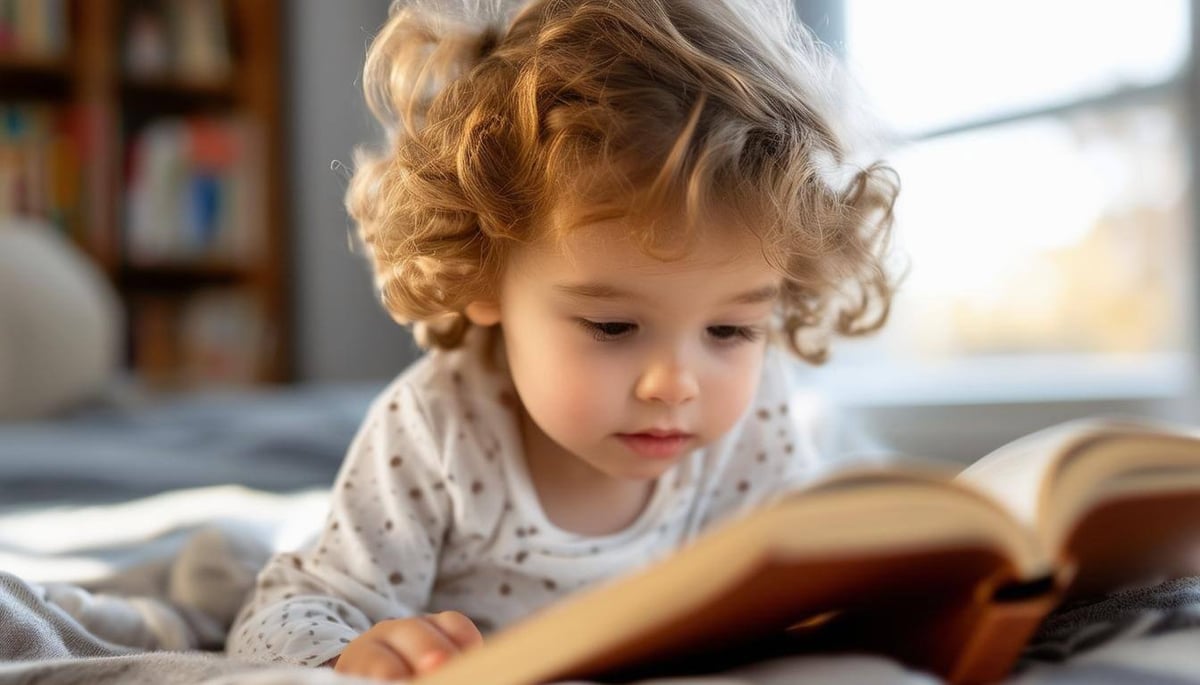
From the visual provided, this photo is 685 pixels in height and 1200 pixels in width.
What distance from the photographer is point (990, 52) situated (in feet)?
6.98

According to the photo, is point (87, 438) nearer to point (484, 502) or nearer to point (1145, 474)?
point (484, 502)

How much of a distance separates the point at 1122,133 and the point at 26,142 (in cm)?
233

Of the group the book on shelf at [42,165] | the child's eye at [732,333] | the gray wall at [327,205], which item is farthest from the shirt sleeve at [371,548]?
the gray wall at [327,205]

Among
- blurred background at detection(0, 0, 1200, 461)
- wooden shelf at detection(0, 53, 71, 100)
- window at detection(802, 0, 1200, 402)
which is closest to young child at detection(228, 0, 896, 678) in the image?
blurred background at detection(0, 0, 1200, 461)

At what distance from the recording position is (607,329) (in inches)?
28.2

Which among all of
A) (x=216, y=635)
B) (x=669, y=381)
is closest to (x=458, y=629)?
(x=669, y=381)

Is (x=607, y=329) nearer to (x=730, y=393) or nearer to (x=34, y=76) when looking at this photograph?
(x=730, y=393)

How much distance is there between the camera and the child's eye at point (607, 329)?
0.71 metres

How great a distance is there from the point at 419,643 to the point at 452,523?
296 mm

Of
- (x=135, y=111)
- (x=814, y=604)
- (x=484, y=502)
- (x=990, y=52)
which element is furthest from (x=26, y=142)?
(x=814, y=604)

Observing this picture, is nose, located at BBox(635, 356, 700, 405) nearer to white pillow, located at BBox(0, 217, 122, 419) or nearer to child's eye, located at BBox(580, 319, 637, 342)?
child's eye, located at BBox(580, 319, 637, 342)

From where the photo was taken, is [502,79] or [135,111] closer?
[502,79]

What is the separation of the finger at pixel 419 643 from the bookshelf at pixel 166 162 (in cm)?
245

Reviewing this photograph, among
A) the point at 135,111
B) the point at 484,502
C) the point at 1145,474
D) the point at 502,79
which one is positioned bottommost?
the point at 484,502
